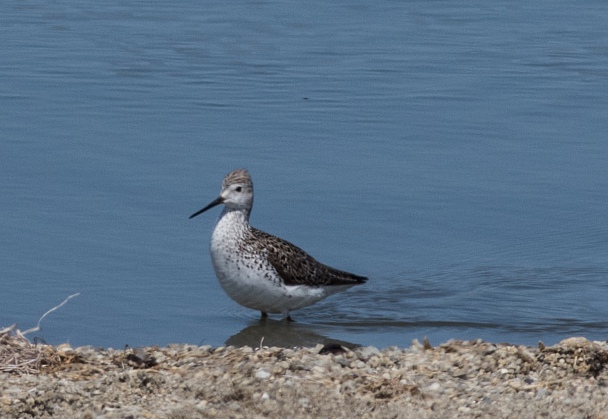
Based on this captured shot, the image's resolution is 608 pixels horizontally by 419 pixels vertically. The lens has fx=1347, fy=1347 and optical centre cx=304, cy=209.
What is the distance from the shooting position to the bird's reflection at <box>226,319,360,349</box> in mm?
9406

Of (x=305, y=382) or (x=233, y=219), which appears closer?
(x=305, y=382)

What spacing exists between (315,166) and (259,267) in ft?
10.2

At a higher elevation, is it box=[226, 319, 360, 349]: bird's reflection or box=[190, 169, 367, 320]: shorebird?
box=[190, 169, 367, 320]: shorebird

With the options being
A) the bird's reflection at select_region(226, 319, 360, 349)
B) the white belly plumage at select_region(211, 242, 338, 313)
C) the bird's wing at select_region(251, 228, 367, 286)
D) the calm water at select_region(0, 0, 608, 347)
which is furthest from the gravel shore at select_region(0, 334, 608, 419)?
the bird's wing at select_region(251, 228, 367, 286)

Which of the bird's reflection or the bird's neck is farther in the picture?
the bird's neck

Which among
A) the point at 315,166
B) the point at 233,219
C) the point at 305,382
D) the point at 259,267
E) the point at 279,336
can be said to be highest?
the point at 315,166

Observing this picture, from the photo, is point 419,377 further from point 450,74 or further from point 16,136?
point 450,74

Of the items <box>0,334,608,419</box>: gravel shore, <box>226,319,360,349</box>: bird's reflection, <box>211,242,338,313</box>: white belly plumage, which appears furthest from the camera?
<box>211,242,338,313</box>: white belly plumage

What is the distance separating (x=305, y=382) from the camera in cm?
662

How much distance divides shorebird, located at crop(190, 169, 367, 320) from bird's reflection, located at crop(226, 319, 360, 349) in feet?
0.39

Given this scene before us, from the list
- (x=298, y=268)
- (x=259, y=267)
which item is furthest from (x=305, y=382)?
(x=298, y=268)

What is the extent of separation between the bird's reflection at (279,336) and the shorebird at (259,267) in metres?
0.12

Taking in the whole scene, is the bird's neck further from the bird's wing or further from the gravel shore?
the gravel shore

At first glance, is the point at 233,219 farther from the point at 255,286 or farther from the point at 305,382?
the point at 305,382
